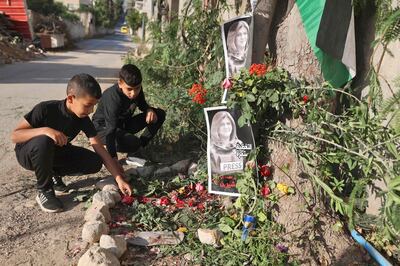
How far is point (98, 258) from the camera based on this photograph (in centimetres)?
214

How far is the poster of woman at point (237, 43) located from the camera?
274 cm

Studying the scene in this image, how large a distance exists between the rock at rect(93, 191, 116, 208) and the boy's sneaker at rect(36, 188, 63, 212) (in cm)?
29

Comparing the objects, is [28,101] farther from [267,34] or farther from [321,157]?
[321,157]

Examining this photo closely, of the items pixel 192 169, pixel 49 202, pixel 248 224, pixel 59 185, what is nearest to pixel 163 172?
pixel 192 169

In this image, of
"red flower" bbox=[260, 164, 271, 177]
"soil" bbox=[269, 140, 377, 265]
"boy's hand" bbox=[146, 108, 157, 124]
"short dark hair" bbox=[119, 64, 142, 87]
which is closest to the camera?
"soil" bbox=[269, 140, 377, 265]

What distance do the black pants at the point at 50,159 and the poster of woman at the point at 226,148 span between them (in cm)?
103

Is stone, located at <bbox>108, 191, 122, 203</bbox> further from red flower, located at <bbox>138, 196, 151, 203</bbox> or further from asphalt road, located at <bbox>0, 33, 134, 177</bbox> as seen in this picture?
asphalt road, located at <bbox>0, 33, 134, 177</bbox>

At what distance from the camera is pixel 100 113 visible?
4.02 metres

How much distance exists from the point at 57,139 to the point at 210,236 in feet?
4.13

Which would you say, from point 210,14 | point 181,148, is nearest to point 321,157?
point 181,148

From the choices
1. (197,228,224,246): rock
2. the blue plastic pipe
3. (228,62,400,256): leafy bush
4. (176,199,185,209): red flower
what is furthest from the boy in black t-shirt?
the blue plastic pipe

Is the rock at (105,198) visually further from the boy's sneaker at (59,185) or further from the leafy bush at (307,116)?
the leafy bush at (307,116)

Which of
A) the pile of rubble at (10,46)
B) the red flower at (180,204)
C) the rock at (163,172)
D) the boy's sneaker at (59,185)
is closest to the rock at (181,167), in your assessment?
the rock at (163,172)

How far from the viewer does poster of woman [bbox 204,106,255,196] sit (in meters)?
2.75
